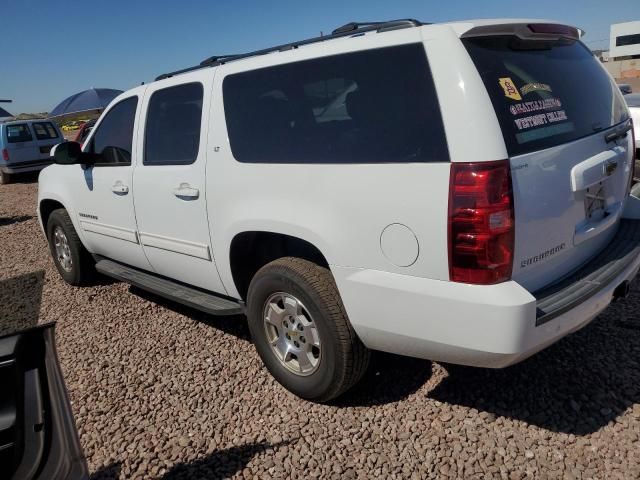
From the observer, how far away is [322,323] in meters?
2.75

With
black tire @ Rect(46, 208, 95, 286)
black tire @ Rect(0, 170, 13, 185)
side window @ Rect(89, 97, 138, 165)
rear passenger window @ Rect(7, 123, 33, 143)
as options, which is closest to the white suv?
side window @ Rect(89, 97, 138, 165)

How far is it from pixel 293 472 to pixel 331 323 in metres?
0.74

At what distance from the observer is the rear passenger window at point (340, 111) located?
7.57 ft

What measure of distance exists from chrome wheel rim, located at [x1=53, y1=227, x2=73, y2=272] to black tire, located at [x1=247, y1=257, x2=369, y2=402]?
120 inches

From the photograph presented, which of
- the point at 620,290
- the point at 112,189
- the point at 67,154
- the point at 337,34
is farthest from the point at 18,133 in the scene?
the point at 620,290

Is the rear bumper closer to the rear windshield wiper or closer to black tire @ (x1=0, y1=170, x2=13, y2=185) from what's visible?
the rear windshield wiper

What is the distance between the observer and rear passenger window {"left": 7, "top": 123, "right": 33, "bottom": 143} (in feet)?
46.1

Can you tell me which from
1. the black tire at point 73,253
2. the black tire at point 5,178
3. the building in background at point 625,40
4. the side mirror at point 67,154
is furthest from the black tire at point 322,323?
the building in background at point 625,40

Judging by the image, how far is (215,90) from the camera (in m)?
3.28

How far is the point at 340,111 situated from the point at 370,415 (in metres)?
1.66

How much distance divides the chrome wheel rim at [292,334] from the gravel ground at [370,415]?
0.25 m

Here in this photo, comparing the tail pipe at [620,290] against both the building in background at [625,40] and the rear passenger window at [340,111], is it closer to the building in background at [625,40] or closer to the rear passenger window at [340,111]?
the rear passenger window at [340,111]

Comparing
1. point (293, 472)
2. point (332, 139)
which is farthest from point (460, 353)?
point (332, 139)

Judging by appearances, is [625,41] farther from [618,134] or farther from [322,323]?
[322,323]
